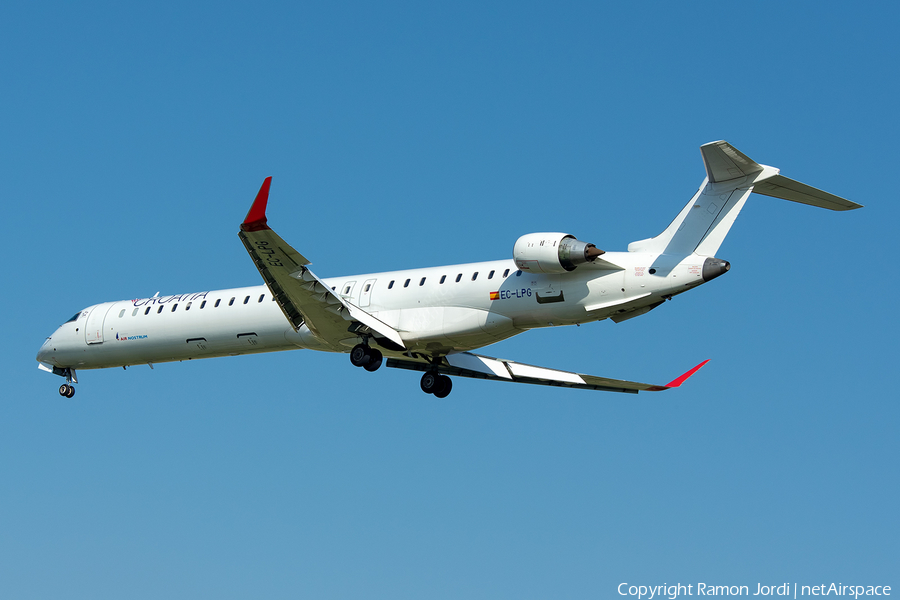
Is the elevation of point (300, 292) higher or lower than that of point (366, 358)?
higher

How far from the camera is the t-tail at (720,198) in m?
22.6

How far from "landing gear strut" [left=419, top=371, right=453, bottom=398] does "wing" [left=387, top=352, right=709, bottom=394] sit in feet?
0.55

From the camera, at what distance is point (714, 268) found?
23172 millimetres

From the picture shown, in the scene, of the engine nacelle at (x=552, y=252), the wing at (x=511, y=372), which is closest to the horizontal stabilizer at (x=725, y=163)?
the engine nacelle at (x=552, y=252)

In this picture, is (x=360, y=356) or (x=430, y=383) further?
(x=430, y=383)

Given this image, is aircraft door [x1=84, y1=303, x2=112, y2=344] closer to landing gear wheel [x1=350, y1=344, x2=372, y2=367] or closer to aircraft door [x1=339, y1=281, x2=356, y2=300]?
aircraft door [x1=339, y1=281, x2=356, y2=300]

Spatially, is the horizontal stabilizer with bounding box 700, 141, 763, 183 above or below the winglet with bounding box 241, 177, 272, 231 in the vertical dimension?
above

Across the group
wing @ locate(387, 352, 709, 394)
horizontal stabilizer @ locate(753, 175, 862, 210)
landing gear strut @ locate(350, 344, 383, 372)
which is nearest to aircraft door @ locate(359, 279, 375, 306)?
landing gear strut @ locate(350, 344, 383, 372)

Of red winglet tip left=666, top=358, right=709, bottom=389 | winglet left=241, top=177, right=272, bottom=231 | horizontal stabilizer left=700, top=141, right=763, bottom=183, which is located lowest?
red winglet tip left=666, top=358, right=709, bottom=389

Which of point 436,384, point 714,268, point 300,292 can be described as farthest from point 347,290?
point 714,268

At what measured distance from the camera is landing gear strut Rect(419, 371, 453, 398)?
28984mm

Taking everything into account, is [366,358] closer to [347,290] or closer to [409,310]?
[409,310]

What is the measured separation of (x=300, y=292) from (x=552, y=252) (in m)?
6.18

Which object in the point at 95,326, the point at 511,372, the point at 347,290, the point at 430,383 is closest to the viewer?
the point at 347,290
